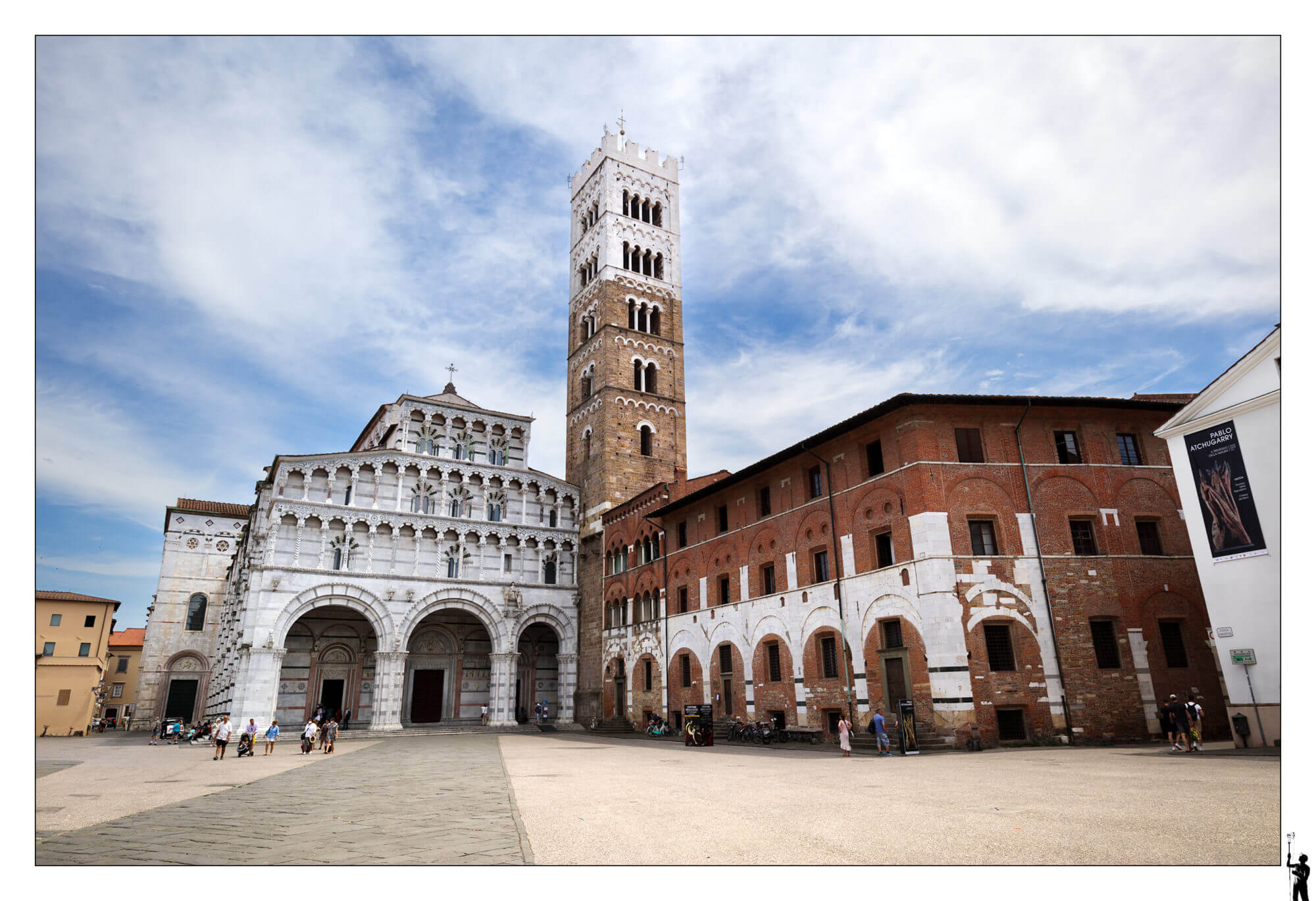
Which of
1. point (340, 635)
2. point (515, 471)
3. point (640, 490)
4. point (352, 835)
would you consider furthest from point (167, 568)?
point (352, 835)

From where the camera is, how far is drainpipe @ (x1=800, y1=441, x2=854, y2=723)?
78.1 ft

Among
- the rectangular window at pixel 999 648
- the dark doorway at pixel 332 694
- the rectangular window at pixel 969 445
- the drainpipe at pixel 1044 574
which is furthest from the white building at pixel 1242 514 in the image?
the dark doorway at pixel 332 694

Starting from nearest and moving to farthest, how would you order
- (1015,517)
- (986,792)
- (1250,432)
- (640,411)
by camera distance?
1. (986,792)
2. (1250,432)
3. (1015,517)
4. (640,411)

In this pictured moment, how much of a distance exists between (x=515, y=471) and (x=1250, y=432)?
33.1m

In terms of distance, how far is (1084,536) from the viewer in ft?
75.5

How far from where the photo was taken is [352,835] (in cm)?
869

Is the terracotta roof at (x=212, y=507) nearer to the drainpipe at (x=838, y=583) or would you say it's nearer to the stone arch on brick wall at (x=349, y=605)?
the stone arch on brick wall at (x=349, y=605)

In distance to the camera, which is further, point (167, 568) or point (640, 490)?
point (167, 568)

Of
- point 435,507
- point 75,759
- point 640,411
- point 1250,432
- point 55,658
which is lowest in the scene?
point 75,759

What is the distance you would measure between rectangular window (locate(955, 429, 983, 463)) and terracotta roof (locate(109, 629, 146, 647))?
236ft

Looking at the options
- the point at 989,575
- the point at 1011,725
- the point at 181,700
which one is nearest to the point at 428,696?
the point at 181,700

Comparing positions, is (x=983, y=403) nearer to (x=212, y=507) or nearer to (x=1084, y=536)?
Result: (x=1084, y=536)

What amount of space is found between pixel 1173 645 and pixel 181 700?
54321 mm

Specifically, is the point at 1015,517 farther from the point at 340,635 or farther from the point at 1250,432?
the point at 340,635
